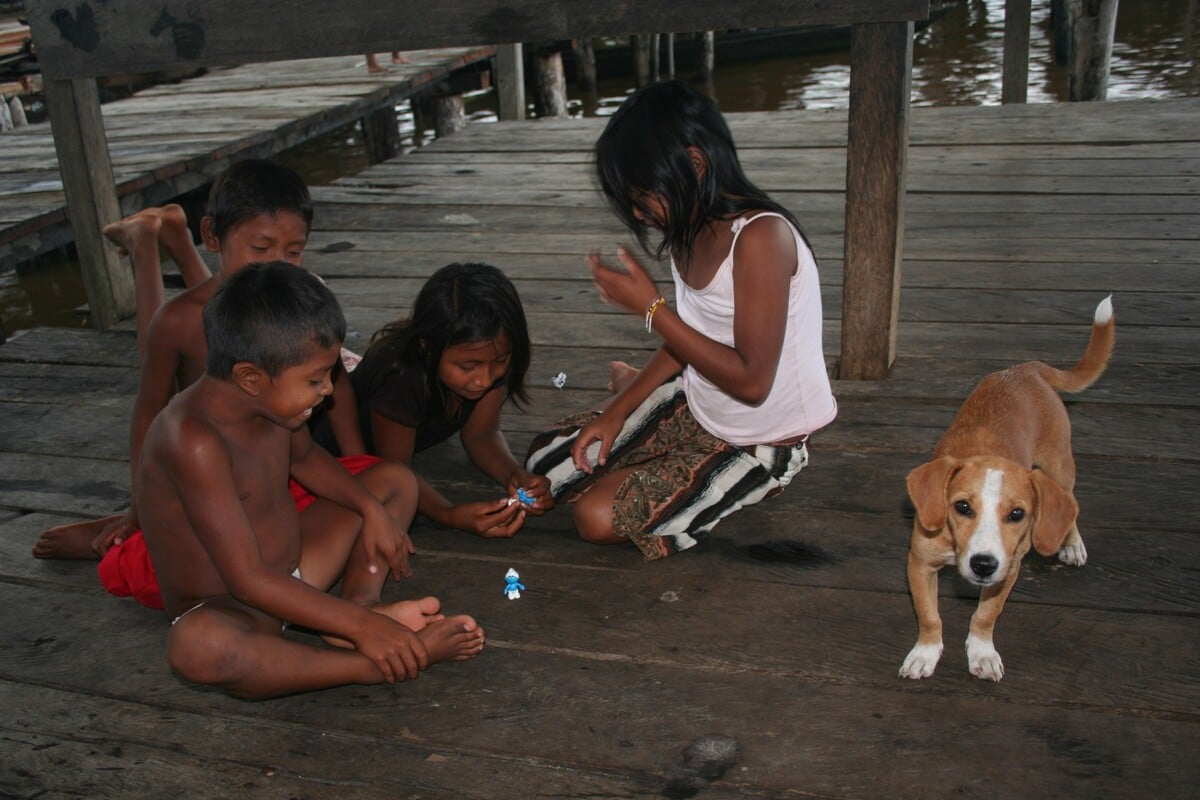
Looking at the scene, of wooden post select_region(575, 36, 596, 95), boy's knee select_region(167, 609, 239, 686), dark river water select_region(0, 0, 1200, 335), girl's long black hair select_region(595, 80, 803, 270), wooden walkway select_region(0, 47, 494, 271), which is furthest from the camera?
wooden post select_region(575, 36, 596, 95)

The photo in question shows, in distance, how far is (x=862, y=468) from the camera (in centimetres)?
303

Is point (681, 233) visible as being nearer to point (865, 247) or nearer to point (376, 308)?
point (865, 247)

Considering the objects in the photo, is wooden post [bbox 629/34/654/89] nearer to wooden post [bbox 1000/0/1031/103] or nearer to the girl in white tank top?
wooden post [bbox 1000/0/1031/103]

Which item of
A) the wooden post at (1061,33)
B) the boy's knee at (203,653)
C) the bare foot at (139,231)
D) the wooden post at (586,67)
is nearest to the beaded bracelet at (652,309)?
the boy's knee at (203,653)

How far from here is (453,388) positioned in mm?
2855

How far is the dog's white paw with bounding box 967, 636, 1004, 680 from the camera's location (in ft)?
7.03

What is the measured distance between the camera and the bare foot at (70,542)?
2789 millimetres

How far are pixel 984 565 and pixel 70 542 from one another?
2159mm

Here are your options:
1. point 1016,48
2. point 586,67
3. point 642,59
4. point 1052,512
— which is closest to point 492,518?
point 1052,512

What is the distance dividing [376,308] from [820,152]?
323 centimetres

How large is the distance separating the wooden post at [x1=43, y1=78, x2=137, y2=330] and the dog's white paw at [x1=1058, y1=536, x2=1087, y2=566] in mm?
3562

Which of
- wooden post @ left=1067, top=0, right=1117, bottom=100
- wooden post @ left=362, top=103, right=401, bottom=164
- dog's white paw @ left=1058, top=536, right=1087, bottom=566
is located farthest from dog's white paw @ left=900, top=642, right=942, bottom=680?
wooden post @ left=362, top=103, right=401, bottom=164

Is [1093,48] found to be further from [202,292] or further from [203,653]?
[203,653]

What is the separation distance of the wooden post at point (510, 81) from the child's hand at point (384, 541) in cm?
555
